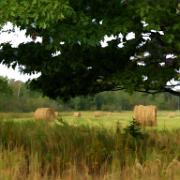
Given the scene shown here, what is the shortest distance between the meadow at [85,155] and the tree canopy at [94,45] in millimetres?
1120

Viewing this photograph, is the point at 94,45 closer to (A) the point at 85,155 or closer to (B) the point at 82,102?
(A) the point at 85,155

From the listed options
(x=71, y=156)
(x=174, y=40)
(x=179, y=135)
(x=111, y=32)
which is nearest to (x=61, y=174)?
(x=71, y=156)

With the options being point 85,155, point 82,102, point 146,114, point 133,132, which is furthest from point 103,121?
point 82,102

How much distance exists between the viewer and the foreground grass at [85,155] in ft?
25.6

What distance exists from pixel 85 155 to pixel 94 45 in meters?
2.34

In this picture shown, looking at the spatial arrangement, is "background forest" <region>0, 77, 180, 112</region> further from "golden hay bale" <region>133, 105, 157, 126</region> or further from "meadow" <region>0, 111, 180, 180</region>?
"meadow" <region>0, 111, 180, 180</region>

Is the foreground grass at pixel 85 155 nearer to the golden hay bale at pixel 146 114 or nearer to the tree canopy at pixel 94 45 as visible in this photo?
the tree canopy at pixel 94 45

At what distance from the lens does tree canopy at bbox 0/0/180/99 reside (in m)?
7.53

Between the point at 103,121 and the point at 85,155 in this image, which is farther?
the point at 103,121

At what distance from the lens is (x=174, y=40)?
369 inches

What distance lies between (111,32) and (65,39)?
893 millimetres

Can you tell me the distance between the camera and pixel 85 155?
9.43m

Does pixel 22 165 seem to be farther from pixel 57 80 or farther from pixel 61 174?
pixel 57 80

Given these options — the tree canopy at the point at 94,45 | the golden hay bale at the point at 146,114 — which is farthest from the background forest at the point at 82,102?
the tree canopy at the point at 94,45
